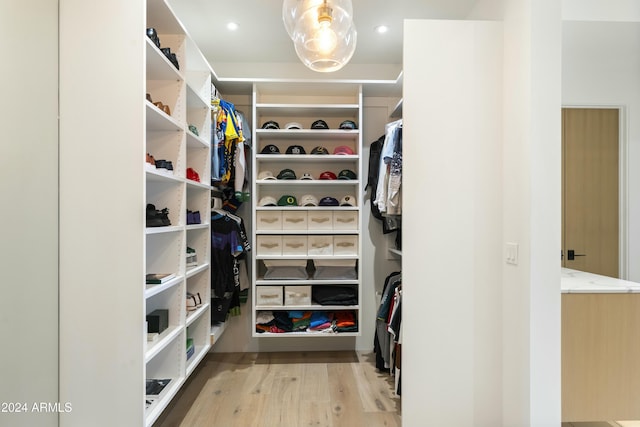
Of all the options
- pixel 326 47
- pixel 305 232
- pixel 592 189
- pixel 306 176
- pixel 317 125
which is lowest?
pixel 305 232

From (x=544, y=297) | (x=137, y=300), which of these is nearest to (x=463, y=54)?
(x=544, y=297)

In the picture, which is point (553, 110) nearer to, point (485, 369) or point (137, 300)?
point (485, 369)

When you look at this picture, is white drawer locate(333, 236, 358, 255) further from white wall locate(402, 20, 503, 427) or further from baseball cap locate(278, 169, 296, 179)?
white wall locate(402, 20, 503, 427)

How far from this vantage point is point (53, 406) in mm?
1375

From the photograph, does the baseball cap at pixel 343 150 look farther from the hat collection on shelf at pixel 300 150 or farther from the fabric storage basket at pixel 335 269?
the fabric storage basket at pixel 335 269

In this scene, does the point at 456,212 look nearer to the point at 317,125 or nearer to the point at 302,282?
the point at 302,282

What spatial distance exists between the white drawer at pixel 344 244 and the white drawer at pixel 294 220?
0.31m

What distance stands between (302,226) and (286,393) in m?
1.29

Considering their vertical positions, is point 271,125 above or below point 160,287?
above

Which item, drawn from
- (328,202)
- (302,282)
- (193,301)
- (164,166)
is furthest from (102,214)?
(328,202)

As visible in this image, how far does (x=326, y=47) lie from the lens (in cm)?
128

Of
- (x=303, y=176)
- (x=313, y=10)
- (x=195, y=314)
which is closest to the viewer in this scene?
(x=313, y=10)

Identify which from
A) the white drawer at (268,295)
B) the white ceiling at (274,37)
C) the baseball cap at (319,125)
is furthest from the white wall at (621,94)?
the white drawer at (268,295)

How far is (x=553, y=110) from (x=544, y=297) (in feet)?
2.97
